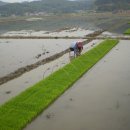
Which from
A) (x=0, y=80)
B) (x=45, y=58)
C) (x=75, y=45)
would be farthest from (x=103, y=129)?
(x=45, y=58)

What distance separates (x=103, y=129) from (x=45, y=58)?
8921 mm

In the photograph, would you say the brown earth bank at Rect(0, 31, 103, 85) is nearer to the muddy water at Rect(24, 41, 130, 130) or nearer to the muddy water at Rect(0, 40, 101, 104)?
the muddy water at Rect(0, 40, 101, 104)

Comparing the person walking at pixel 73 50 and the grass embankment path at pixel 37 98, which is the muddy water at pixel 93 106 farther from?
the person walking at pixel 73 50

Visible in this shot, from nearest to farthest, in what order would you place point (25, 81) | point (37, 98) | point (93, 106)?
1. point (93, 106)
2. point (37, 98)
3. point (25, 81)

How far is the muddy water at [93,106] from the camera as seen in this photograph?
23.9 feet

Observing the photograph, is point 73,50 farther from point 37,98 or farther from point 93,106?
point 93,106

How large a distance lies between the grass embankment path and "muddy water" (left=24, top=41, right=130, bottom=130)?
190 millimetres

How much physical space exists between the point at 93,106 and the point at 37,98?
1.61 m

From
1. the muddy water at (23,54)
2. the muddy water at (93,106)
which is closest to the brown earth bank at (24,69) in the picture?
the muddy water at (23,54)

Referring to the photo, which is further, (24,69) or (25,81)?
(24,69)

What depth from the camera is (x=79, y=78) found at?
11.4m

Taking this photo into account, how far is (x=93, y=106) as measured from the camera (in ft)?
27.7

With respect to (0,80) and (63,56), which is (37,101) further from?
(63,56)

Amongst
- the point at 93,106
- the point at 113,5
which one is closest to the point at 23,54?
the point at 93,106
